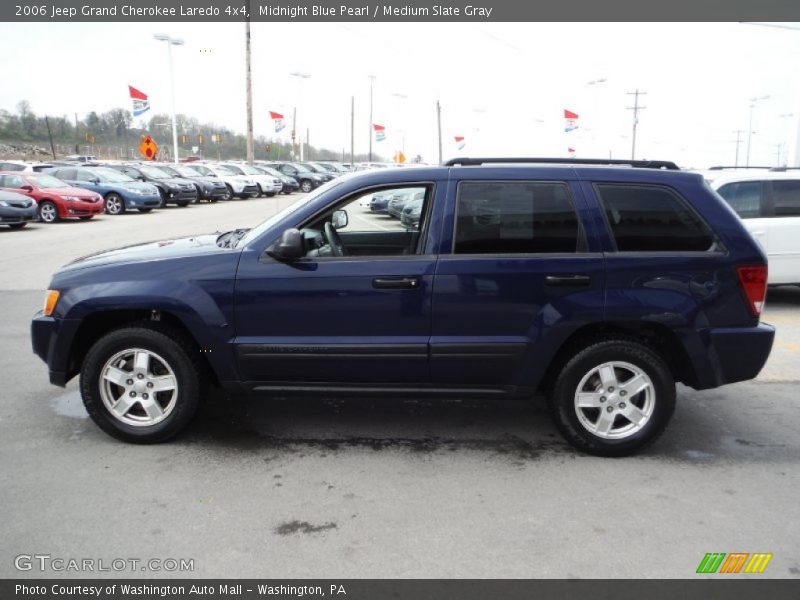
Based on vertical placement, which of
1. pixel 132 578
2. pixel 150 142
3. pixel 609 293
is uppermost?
pixel 150 142

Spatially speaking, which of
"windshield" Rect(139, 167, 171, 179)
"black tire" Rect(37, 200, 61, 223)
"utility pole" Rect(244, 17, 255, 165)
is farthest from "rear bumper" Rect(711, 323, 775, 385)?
"utility pole" Rect(244, 17, 255, 165)

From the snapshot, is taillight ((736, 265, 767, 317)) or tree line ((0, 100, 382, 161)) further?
tree line ((0, 100, 382, 161))

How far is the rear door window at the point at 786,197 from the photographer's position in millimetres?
8555

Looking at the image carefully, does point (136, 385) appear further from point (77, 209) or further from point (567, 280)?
point (77, 209)

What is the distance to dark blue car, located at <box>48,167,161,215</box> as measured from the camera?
22688mm

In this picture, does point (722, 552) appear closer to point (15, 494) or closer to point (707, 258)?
point (707, 258)

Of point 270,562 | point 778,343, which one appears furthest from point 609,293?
point 778,343

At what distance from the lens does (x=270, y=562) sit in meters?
3.09

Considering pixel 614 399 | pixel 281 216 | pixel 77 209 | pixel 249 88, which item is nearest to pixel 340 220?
pixel 281 216

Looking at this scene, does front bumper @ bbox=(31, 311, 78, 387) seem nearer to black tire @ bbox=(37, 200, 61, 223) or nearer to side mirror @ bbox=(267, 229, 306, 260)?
side mirror @ bbox=(267, 229, 306, 260)

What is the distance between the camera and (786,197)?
855 centimetres

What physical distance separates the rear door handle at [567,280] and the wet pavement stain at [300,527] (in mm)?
1926

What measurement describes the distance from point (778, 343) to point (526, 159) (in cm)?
430

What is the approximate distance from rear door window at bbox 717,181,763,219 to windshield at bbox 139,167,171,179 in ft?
77.5
